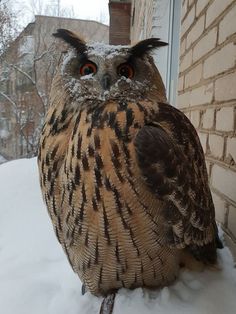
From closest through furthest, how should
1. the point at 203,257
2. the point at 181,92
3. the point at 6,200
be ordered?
the point at 203,257 → the point at 181,92 → the point at 6,200

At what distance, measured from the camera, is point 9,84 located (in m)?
13.1

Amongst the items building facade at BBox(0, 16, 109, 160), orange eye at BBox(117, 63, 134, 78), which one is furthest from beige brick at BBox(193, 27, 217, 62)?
building facade at BBox(0, 16, 109, 160)

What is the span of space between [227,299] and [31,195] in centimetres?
233

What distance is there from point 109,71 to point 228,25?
55 cm

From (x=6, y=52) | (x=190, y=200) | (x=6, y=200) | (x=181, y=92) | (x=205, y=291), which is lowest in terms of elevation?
(x=6, y=200)

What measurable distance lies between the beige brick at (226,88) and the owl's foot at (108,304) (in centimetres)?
86

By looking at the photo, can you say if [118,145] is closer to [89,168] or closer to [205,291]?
[89,168]

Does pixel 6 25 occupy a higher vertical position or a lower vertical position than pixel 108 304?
higher

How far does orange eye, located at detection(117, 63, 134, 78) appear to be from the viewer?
1254mm

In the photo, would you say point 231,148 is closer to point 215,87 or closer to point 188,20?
point 215,87

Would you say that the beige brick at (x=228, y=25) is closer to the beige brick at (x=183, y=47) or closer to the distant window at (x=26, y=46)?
the beige brick at (x=183, y=47)

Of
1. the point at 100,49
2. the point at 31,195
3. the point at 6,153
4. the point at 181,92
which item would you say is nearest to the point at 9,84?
the point at 6,153

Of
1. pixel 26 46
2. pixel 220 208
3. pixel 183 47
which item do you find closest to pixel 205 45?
pixel 183 47

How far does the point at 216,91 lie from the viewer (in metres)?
1.59
